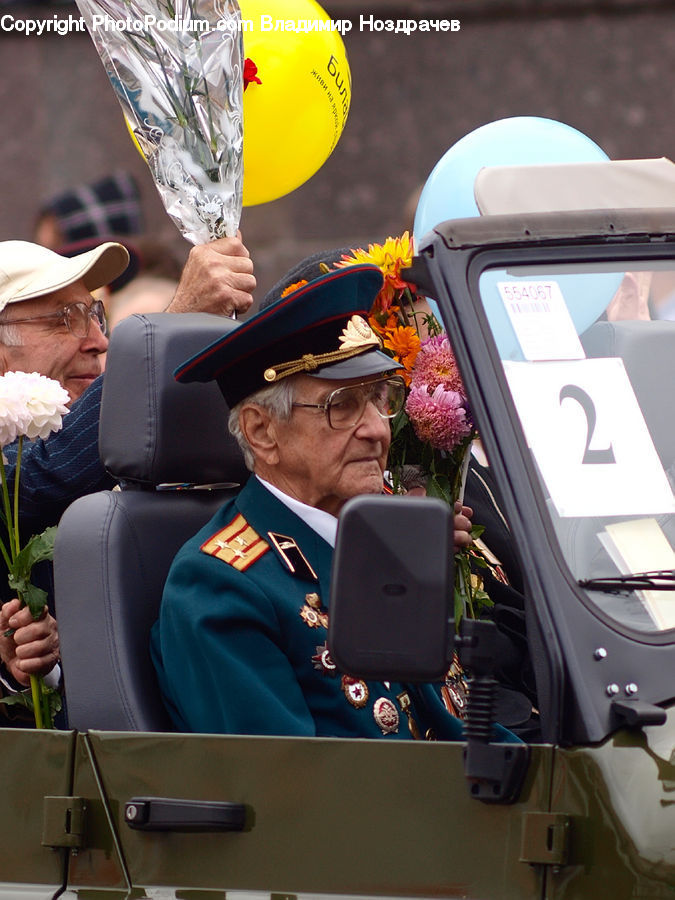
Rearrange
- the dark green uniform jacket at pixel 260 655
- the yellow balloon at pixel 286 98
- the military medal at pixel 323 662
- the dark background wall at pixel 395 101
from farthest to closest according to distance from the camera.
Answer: the dark background wall at pixel 395 101 < the yellow balloon at pixel 286 98 < the military medal at pixel 323 662 < the dark green uniform jacket at pixel 260 655

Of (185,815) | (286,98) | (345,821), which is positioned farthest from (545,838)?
(286,98)

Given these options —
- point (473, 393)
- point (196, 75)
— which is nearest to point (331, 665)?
point (473, 393)

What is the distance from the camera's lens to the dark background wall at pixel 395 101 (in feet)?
29.7

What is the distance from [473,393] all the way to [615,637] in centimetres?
39

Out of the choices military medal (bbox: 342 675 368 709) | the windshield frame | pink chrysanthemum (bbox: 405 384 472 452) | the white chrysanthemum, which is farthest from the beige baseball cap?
the windshield frame

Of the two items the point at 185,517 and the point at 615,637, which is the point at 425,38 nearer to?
the point at 185,517

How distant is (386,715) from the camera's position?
293 centimetres

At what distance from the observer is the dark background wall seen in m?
9.05

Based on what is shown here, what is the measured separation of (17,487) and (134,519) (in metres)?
0.30

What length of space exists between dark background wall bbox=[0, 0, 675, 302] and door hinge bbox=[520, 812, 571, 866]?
720 cm

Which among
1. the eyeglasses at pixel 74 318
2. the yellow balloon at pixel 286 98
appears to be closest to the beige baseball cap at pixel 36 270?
the eyeglasses at pixel 74 318

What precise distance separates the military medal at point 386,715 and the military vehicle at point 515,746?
24.8 inches

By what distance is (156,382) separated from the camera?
324cm

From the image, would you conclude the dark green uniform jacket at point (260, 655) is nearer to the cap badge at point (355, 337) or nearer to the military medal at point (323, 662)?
the military medal at point (323, 662)
